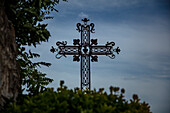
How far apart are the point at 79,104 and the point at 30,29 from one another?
9.26 feet

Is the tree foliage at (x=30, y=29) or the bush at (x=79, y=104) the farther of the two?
the tree foliage at (x=30, y=29)

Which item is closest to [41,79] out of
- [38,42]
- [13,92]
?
[38,42]

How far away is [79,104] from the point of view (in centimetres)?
403

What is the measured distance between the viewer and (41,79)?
21.3 ft

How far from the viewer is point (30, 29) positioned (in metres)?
5.86

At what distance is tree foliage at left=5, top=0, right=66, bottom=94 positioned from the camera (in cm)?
563

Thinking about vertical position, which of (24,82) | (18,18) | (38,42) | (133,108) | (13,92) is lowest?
(133,108)

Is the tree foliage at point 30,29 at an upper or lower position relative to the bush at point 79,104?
upper

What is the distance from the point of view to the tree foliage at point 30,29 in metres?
5.63

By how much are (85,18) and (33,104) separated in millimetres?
5301

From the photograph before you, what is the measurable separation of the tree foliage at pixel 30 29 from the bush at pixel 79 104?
1.88 m

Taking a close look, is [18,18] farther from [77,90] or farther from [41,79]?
[77,90]

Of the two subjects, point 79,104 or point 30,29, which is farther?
point 30,29

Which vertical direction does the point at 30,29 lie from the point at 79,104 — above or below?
above
